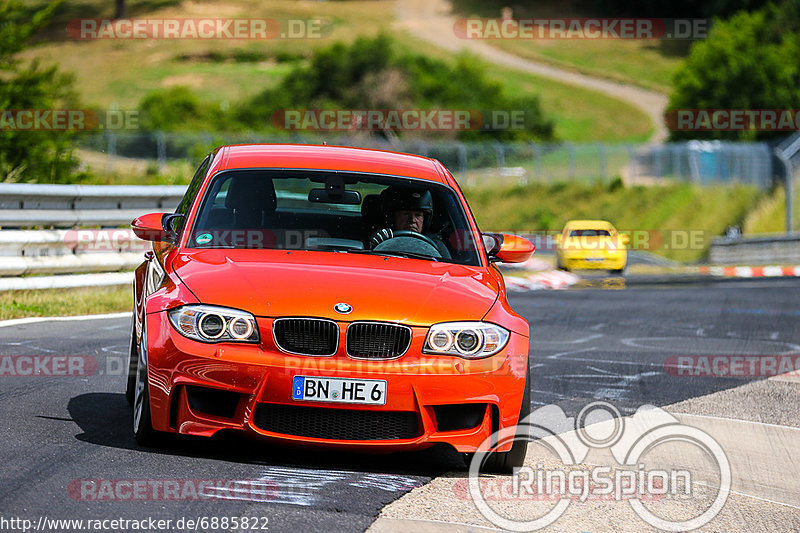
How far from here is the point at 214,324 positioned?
18.9 feet

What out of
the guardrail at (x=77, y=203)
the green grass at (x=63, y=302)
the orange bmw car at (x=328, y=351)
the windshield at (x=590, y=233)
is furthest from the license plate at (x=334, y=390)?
the windshield at (x=590, y=233)

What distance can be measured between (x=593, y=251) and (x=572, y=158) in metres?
21.7

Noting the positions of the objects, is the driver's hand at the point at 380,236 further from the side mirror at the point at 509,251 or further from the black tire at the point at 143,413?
the black tire at the point at 143,413

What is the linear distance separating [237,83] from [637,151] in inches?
1901

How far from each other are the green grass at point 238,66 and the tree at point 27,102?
61.5 meters

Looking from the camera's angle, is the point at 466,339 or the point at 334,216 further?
the point at 334,216

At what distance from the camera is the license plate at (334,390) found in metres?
5.63

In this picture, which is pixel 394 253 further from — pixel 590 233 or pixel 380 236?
pixel 590 233

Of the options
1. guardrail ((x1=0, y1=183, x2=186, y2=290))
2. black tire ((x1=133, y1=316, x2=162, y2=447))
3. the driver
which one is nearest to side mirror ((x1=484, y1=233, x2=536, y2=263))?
the driver

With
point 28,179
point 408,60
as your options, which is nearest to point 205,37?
point 408,60

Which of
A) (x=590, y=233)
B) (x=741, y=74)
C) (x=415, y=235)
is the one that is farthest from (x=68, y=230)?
(x=741, y=74)

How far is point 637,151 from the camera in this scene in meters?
49.5

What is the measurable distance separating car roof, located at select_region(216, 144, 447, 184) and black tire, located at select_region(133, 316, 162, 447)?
1496 millimetres

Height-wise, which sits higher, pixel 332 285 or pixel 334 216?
pixel 334 216
